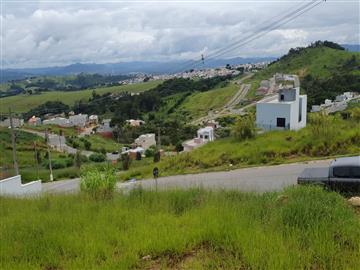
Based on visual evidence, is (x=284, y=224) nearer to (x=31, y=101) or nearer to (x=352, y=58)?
(x=352, y=58)

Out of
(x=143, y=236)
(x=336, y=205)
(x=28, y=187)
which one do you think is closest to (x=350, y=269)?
(x=336, y=205)

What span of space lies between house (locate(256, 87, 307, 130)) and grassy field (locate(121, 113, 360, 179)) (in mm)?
6566

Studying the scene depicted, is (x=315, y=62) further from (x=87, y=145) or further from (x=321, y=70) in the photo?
(x=87, y=145)

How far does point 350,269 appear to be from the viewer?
3498mm

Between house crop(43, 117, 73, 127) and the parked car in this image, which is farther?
house crop(43, 117, 73, 127)

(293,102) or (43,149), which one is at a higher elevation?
(293,102)

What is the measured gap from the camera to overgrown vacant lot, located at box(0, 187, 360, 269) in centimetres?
396

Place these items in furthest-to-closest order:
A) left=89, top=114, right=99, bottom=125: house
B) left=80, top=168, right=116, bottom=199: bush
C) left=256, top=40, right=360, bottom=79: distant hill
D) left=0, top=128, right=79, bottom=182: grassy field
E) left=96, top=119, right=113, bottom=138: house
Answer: left=256, top=40, right=360, bottom=79: distant hill
left=89, top=114, right=99, bottom=125: house
left=96, top=119, right=113, bottom=138: house
left=0, top=128, right=79, bottom=182: grassy field
left=80, top=168, right=116, bottom=199: bush

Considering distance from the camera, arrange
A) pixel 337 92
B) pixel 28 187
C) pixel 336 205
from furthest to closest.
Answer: pixel 337 92
pixel 28 187
pixel 336 205

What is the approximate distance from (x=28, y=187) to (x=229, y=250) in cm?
1624

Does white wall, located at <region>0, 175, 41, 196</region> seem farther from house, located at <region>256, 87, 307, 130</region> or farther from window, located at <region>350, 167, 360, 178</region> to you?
house, located at <region>256, 87, 307, 130</region>

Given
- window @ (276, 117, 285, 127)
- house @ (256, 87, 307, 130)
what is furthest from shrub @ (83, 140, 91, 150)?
window @ (276, 117, 285, 127)

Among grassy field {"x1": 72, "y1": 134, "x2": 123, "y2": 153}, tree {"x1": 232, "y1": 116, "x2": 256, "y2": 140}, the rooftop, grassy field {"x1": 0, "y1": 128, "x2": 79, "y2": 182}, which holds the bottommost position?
grassy field {"x1": 72, "y1": 134, "x2": 123, "y2": 153}

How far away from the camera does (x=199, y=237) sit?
460 centimetres
